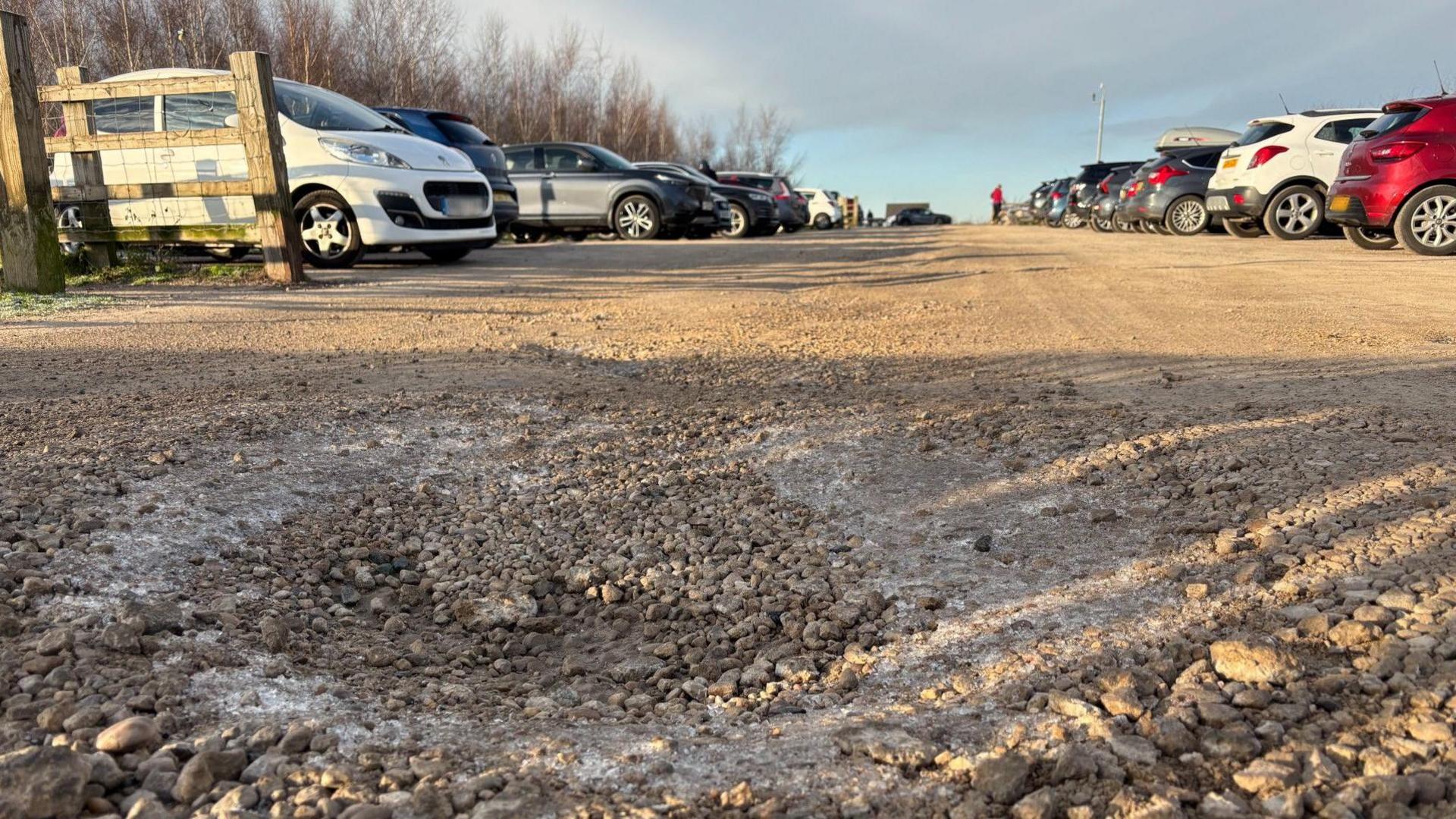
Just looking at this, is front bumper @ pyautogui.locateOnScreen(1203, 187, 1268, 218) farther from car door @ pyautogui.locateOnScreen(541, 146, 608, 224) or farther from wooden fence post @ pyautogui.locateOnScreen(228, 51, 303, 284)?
wooden fence post @ pyautogui.locateOnScreen(228, 51, 303, 284)

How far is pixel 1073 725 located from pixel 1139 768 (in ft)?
0.57

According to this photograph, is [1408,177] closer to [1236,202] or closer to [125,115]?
[1236,202]

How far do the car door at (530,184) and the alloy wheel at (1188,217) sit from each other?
10506 millimetres

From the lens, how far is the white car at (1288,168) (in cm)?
1312

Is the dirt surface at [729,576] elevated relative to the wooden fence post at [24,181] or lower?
lower

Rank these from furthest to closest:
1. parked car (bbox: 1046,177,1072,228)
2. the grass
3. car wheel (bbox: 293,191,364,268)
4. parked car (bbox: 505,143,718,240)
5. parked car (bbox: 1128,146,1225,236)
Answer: parked car (bbox: 1046,177,1072,228) → parked car (bbox: 1128,146,1225,236) → parked car (bbox: 505,143,718,240) → car wheel (bbox: 293,191,364,268) → the grass

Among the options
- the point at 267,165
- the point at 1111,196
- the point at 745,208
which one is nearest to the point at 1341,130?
the point at 1111,196

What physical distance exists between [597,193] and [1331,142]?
10.3 metres

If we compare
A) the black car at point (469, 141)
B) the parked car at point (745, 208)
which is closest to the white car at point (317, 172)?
the black car at point (469, 141)

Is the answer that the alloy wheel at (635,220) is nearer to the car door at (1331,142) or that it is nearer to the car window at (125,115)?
the car window at (125,115)

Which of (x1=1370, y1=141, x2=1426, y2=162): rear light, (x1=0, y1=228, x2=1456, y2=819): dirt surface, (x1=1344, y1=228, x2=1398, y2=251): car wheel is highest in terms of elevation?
(x1=1370, y1=141, x2=1426, y2=162): rear light

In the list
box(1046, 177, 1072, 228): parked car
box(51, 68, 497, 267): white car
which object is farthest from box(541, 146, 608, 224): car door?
box(1046, 177, 1072, 228): parked car

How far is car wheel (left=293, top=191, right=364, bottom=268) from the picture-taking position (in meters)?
9.34

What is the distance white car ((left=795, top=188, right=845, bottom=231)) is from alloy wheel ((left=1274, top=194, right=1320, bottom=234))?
20.4 meters
